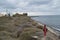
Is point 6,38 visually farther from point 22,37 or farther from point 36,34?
point 36,34

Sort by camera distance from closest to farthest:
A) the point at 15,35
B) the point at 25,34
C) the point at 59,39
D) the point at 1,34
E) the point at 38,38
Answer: the point at 38,38 < the point at 25,34 < the point at 1,34 < the point at 15,35 < the point at 59,39

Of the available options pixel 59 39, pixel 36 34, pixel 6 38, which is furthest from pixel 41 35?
Answer: pixel 59 39

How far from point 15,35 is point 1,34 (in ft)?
7.74

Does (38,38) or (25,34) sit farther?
(25,34)

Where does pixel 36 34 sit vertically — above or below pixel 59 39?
above

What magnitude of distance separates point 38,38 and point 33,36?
0.81 m

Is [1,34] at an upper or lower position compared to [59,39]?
upper

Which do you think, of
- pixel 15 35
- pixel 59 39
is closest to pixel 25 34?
pixel 15 35

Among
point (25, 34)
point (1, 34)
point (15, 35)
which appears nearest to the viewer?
point (25, 34)

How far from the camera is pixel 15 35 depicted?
22406 mm

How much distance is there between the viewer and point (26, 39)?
18.2 m

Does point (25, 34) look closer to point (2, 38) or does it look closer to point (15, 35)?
point (2, 38)

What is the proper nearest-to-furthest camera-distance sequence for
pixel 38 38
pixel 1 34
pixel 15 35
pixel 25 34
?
pixel 38 38, pixel 25 34, pixel 1 34, pixel 15 35

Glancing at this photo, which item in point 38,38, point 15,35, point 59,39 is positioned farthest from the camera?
point 59,39
